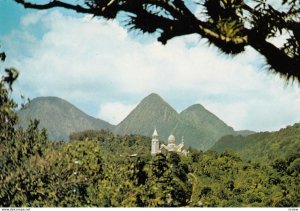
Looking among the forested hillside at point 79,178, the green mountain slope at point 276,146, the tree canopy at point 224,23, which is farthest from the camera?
the green mountain slope at point 276,146

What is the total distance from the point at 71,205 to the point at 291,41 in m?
4.28

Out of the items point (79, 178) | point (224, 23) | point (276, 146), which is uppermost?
point (224, 23)

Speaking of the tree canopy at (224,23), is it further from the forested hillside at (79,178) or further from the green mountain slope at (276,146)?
the green mountain slope at (276,146)

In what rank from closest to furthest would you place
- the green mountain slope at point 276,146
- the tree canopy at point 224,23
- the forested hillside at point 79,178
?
the tree canopy at point 224,23
the forested hillside at point 79,178
the green mountain slope at point 276,146

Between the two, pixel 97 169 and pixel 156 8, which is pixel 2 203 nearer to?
pixel 97 169

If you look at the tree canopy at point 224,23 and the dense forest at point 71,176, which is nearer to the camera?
the tree canopy at point 224,23

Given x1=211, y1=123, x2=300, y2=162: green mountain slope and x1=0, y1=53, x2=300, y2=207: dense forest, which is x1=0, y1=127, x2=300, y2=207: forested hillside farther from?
x1=211, y1=123, x2=300, y2=162: green mountain slope

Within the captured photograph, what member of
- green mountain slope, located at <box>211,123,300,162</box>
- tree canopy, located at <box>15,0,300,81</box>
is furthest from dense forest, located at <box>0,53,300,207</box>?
green mountain slope, located at <box>211,123,300,162</box>

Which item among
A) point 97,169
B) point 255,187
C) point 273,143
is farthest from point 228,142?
point 97,169

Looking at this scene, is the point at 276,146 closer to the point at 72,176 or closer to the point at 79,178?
the point at 79,178

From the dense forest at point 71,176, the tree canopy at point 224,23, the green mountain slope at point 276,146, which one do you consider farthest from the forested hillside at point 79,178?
the green mountain slope at point 276,146

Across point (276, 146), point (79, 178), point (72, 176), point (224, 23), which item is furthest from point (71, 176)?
point (276, 146)

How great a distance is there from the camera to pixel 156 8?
10.6ft

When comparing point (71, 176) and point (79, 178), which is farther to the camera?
point (79, 178)
